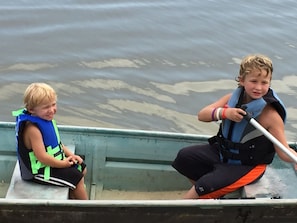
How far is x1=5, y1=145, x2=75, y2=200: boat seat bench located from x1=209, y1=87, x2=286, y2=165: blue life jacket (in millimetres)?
1150

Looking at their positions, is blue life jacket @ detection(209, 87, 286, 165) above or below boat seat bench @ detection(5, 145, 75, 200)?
above

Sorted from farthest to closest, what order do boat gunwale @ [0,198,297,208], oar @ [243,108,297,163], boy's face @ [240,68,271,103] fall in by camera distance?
boy's face @ [240,68,271,103] < oar @ [243,108,297,163] < boat gunwale @ [0,198,297,208]

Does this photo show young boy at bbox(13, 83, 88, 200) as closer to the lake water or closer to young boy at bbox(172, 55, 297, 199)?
young boy at bbox(172, 55, 297, 199)

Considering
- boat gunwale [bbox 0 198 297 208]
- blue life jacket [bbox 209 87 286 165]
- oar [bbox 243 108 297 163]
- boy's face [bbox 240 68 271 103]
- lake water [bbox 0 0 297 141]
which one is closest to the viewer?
boat gunwale [bbox 0 198 297 208]

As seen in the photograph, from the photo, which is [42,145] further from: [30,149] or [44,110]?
[44,110]

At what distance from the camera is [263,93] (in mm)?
3791

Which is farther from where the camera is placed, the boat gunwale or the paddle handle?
the paddle handle

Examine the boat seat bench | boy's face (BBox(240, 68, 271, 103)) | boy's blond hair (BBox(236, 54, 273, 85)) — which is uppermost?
boy's blond hair (BBox(236, 54, 273, 85))

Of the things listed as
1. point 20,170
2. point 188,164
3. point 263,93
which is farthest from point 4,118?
point 263,93

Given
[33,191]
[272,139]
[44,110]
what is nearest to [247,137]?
[272,139]

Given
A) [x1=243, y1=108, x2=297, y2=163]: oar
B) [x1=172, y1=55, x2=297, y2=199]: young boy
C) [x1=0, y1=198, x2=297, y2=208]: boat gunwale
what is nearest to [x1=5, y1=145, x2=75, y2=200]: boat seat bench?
[x1=0, y1=198, x2=297, y2=208]: boat gunwale

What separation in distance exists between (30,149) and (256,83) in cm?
154

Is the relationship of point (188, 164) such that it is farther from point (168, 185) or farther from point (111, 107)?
point (111, 107)

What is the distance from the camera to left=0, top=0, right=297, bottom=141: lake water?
6.14 m
